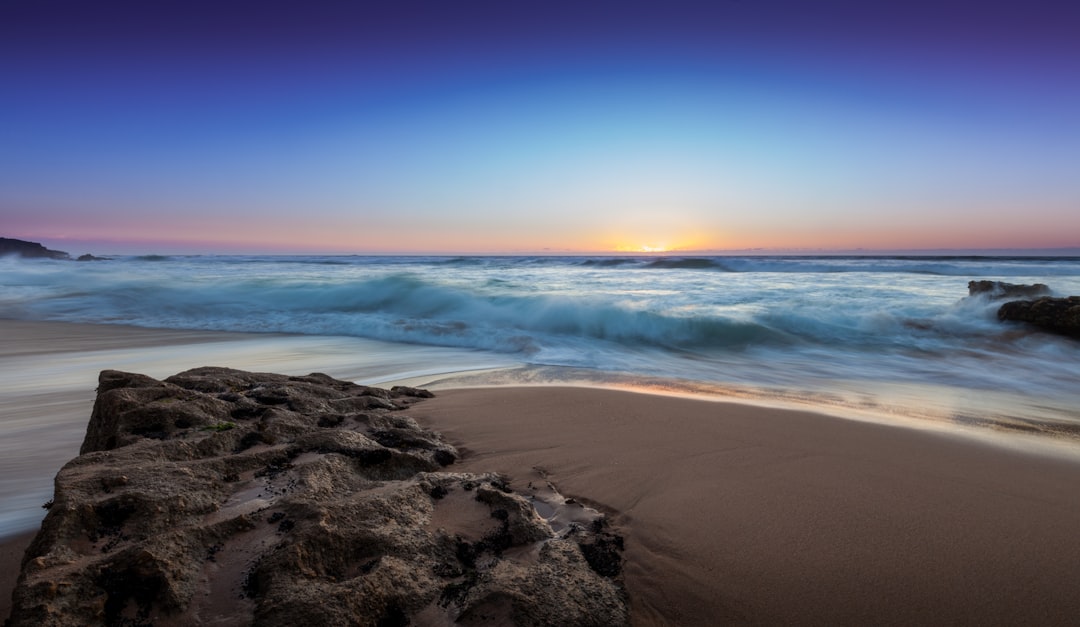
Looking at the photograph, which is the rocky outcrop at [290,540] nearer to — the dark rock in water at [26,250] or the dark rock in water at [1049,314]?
the dark rock in water at [1049,314]

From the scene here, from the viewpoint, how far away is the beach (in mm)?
1867

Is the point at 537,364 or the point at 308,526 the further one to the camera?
the point at 537,364

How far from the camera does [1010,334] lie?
9578 millimetres

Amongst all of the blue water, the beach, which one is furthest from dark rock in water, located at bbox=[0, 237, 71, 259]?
the beach

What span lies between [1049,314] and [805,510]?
10.7 metres

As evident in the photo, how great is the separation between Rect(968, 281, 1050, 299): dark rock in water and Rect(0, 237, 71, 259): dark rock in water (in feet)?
234

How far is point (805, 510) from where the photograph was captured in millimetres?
2453

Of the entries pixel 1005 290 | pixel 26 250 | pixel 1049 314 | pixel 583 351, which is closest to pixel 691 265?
pixel 1005 290

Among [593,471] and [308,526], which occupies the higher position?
[308,526]

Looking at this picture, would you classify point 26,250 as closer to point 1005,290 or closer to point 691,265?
point 691,265

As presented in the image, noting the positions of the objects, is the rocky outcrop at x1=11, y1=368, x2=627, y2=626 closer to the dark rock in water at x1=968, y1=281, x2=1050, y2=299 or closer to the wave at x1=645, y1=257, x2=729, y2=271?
the dark rock in water at x1=968, y1=281, x2=1050, y2=299

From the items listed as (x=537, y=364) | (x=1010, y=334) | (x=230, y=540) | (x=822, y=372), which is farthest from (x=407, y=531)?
(x=1010, y=334)

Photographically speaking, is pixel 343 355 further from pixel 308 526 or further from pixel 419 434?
pixel 308 526

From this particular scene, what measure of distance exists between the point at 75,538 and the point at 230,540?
1.42 feet
